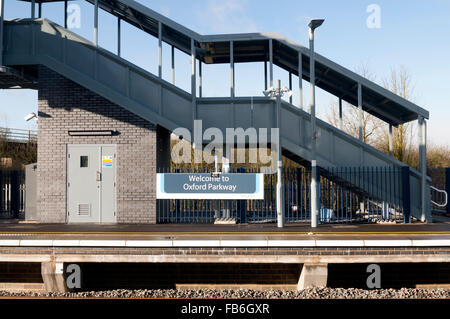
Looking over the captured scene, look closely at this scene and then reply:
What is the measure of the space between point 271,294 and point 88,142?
339 inches

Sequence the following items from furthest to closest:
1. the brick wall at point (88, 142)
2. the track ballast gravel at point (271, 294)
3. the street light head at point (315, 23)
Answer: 1. the brick wall at point (88, 142)
2. the street light head at point (315, 23)
3. the track ballast gravel at point (271, 294)

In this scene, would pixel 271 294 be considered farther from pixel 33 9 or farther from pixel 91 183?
pixel 33 9

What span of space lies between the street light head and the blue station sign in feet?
16.2

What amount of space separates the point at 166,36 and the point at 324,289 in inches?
454

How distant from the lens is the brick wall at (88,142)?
13930 millimetres

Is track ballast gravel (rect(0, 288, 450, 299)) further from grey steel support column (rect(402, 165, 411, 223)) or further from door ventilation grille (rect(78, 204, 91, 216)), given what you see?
door ventilation grille (rect(78, 204, 91, 216))

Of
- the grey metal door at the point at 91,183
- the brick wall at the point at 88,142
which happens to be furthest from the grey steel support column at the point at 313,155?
the grey metal door at the point at 91,183

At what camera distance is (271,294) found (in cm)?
891

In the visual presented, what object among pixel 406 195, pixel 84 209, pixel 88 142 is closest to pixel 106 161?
pixel 88 142

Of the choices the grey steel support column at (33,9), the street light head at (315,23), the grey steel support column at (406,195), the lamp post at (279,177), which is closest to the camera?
the street light head at (315,23)

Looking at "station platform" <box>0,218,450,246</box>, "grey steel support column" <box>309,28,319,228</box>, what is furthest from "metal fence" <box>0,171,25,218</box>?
"grey steel support column" <box>309,28,319,228</box>

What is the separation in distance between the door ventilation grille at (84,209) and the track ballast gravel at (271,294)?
4799mm

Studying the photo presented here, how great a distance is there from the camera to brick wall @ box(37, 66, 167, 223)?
13930 millimetres

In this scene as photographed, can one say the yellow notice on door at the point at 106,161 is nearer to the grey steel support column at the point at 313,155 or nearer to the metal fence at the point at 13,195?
the metal fence at the point at 13,195
